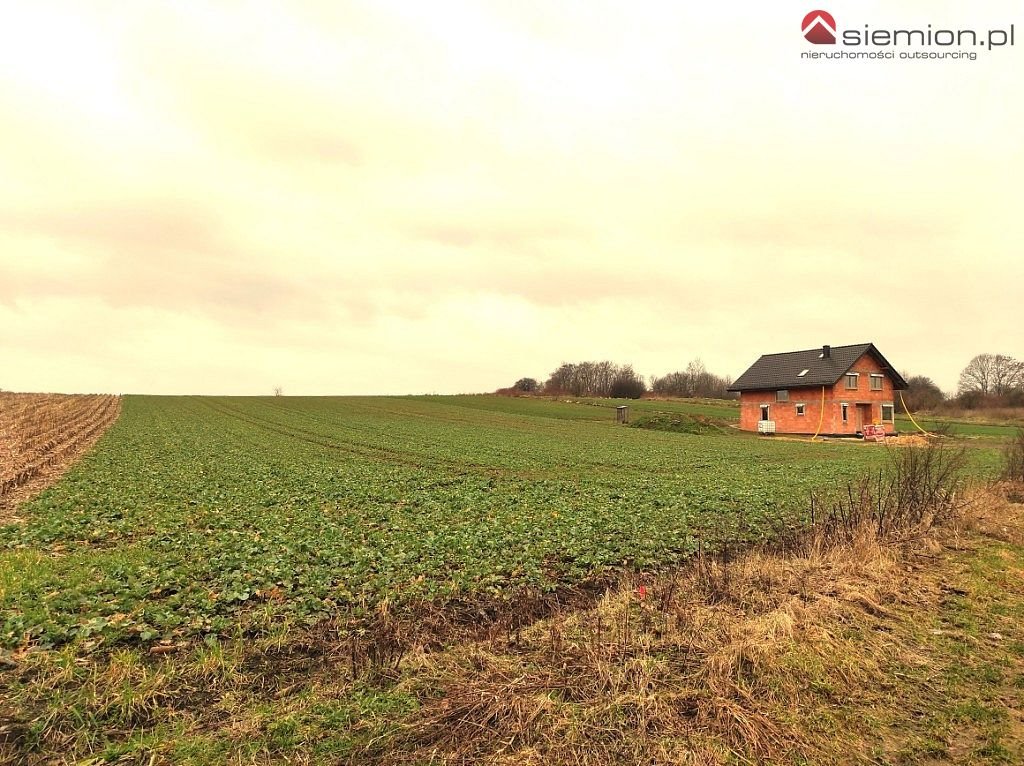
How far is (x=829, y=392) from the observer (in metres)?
46.5

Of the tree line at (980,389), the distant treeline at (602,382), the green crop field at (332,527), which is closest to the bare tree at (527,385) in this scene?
the distant treeline at (602,382)

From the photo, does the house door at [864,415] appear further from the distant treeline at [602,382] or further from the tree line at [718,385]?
the distant treeline at [602,382]

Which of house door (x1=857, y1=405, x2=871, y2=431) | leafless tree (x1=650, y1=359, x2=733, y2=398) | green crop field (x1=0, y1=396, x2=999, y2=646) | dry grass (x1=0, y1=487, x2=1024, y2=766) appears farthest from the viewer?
leafless tree (x1=650, y1=359, x2=733, y2=398)

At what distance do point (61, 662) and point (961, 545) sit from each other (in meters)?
14.8

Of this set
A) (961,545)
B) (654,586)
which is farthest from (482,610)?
(961,545)

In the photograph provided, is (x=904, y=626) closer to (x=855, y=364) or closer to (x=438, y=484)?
(x=438, y=484)

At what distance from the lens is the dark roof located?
154ft

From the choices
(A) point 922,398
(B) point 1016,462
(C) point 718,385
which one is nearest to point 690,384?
(C) point 718,385

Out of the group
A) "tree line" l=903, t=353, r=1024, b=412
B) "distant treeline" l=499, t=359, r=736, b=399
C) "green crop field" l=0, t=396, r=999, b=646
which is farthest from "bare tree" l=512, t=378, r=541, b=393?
"green crop field" l=0, t=396, r=999, b=646

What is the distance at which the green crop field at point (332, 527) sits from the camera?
7785 mm

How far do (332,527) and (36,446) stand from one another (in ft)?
69.6

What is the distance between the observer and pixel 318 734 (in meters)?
4.83

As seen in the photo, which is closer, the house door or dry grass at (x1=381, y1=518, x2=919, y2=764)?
dry grass at (x1=381, y1=518, x2=919, y2=764)

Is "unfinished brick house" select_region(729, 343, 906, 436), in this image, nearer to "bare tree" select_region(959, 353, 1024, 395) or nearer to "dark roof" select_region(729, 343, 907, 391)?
"dark roof" select_region(729, 343, 907, 391)
